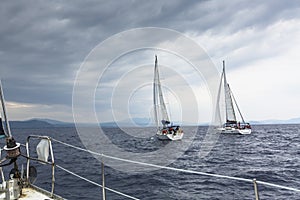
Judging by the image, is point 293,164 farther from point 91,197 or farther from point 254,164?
point 91,197

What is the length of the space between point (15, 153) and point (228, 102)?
54920mm

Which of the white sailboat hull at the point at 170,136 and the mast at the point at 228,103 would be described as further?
the mast at the point at 228,103

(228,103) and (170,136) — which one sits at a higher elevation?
(228,103)

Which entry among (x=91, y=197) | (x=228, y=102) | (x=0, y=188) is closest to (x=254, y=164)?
(x=91, y=197)

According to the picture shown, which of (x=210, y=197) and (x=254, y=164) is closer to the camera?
(x=210, y=197)

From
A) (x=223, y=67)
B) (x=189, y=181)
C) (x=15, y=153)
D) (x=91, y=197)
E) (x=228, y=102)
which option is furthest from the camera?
(x=223, y=67)

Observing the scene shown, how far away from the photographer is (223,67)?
2350 inches

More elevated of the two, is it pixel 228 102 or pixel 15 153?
pixel 228 102

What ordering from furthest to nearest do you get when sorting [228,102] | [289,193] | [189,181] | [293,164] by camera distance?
[228,102]
[293,164]
[189,181]
[289,193]

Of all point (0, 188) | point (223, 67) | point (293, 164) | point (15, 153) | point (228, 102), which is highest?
point (223, 67)

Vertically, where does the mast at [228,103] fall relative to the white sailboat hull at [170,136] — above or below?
above

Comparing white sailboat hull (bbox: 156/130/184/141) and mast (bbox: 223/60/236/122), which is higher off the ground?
mast (bbox: 223/60/236/122)

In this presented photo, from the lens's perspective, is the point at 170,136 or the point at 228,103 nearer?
the point at 170,136

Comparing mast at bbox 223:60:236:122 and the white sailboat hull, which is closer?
the white sailboat hull
